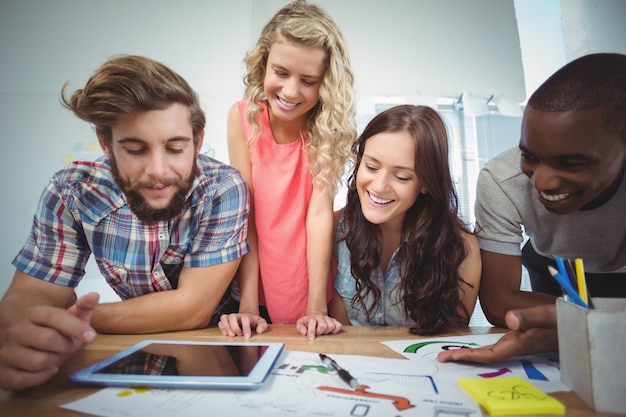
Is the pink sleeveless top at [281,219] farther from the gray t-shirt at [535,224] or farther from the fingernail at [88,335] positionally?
the fingernail at [88,335]

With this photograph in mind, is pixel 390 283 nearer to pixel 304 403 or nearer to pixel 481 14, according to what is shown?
pixel 304 403

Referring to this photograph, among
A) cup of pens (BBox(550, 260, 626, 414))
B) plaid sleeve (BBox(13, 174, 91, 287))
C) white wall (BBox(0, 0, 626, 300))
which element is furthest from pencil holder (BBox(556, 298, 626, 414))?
white wall (BBox(0, 0, 626, 300))

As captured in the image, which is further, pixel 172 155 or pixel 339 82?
pixel 339 82

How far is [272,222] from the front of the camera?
1319 mm

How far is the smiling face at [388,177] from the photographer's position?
3.66 feet

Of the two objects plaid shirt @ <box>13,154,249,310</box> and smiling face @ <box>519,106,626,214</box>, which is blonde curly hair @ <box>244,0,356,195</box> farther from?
smiling face @ <box>519,106,626,214</box>

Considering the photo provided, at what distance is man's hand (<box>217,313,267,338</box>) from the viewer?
0.90 meters

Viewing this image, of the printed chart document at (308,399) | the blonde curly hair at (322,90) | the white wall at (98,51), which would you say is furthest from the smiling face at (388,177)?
the white wall at (98,51)

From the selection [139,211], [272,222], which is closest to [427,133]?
[272,222]

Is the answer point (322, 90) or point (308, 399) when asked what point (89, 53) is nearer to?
point (322, 90)

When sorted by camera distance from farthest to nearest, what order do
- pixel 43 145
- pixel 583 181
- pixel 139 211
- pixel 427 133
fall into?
pixel 43 145 < pixel 427 133 < pixel 139 211 < pixel 583 181

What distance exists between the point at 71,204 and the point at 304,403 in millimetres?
799

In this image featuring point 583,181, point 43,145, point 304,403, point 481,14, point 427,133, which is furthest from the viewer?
point 481,14

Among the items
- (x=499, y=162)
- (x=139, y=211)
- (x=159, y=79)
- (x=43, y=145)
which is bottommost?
(x=139, y=211)
